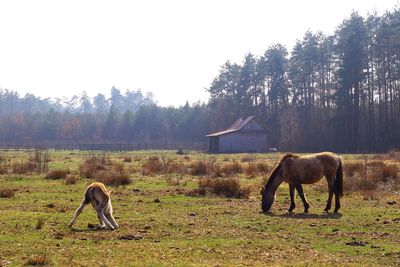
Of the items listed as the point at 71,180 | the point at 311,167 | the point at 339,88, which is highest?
the point at 339,88

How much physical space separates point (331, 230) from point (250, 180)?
13.3 metres

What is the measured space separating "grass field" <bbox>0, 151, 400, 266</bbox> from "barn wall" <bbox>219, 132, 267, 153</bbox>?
5621 cm

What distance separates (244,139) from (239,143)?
965 mm

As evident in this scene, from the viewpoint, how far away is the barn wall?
77406 millimetres

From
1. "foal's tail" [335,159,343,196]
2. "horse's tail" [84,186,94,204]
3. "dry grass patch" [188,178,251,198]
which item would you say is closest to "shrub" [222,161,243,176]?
"dry grass patch" [188,178,251,198]

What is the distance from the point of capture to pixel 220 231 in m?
12.8

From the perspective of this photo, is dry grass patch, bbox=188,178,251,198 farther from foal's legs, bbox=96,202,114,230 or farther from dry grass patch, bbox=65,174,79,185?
foal's legs, bbox=96,202,114,230

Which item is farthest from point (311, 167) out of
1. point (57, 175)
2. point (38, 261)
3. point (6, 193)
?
point (57, 175)

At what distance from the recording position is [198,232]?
12.6 meters

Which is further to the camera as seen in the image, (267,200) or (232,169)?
(232,169)

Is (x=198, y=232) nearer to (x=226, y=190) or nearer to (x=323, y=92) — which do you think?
(x=226, y=190)

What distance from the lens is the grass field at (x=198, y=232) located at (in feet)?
32.2

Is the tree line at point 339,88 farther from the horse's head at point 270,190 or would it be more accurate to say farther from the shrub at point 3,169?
the horse's head at point 270,190

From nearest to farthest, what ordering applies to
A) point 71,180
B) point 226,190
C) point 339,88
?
point 226,190 → point 71,180 → point 339,88
